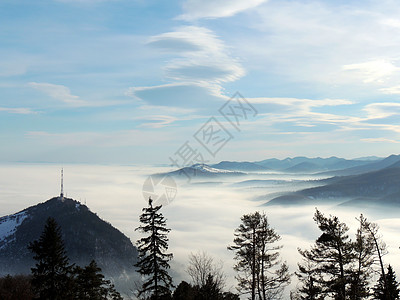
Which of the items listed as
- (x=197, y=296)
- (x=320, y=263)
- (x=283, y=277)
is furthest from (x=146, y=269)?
(x=320, y=263)

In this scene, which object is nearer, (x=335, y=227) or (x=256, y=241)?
(x=335, y=227)

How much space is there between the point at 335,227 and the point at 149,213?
13.9m

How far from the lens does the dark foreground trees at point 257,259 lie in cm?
2855

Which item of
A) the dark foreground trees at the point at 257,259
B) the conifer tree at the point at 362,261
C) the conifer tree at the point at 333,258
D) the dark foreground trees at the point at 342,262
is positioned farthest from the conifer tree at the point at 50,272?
the conifer tree at the point at 362,261

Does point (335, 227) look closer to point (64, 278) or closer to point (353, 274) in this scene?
point (353, 274)

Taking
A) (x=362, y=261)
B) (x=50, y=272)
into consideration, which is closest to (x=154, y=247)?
(x=50, y=272)

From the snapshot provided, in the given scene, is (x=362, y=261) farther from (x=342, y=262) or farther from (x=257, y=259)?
(x=257, y=259)

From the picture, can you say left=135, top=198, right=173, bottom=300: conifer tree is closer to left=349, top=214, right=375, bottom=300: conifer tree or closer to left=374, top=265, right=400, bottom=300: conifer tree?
left=349, top=214, right=375, bottom=300: conifer tree

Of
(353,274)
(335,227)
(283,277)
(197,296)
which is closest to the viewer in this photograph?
(353,274)

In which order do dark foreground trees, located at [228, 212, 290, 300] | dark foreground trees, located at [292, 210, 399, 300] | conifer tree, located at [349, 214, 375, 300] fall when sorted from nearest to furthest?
conifer tree, located at [349, 214, 375, 300], dark foreground trees, located at [292, 210, 399, 300], dark foreground trees, located at [228, 212, 290, 300]

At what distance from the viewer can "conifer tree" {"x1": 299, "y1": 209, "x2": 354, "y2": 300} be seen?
24688 millimetres

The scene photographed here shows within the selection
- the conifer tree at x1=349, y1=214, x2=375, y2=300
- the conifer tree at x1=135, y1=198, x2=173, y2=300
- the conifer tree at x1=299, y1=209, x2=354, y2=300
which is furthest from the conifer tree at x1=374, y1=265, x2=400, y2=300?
the conifer tree at x1=135, y1=198, x2=173, y2=300

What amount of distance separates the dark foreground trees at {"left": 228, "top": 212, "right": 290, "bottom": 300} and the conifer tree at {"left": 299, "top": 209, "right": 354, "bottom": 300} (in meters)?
3.04

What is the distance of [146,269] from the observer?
2709 centimetres
